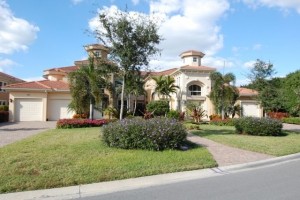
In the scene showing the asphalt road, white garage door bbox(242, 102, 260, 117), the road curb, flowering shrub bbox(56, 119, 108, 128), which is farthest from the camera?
white garage door bbox(242, 102, 260, 117)

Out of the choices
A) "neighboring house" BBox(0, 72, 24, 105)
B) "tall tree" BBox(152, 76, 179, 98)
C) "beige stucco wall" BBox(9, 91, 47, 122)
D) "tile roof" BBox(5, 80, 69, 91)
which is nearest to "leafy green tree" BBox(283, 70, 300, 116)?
"tall tree" BBox(152, 76, 179, 98)

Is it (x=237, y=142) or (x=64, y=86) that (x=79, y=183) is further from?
(x=64, y=86)

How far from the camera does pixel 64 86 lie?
3344cm

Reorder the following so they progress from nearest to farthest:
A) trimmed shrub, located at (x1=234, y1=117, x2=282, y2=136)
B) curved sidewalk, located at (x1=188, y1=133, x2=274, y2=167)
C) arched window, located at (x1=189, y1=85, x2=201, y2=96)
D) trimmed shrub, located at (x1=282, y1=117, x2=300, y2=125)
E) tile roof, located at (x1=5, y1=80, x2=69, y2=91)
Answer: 1. curved sidewalk, located at (x1=188, y1=133, x2=274, y2=167)
2. trimmed shrub, located at (x1=234, y1=117, x2=282, y2=136)
3. tile roof, located at (x1=5, y1=80, x2=69, y2=91)
4. trimmed shrub, located at (x1=282, y1=117, x2=300, y2=125)
5. arched window, located at (x1=189, y1=85, x2=201, y2=96)

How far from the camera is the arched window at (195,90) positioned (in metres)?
39.0

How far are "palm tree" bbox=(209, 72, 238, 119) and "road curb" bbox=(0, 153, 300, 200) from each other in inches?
970

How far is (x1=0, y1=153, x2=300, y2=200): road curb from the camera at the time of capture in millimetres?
6652

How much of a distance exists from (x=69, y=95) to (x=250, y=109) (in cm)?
2273

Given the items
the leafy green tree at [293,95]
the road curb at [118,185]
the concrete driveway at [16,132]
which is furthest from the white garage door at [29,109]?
the leafy green tree at [293,95]

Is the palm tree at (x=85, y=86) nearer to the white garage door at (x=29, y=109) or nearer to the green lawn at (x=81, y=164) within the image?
the white garage door at (x=29, y=109)

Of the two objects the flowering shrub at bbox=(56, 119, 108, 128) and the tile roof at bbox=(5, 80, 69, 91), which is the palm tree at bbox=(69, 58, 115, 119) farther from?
the tile roof at bbox=(5, 80, 69, 91)

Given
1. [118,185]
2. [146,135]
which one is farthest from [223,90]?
[118,185]

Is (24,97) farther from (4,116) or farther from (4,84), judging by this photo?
(4,84)

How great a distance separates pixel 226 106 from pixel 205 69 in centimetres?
587
